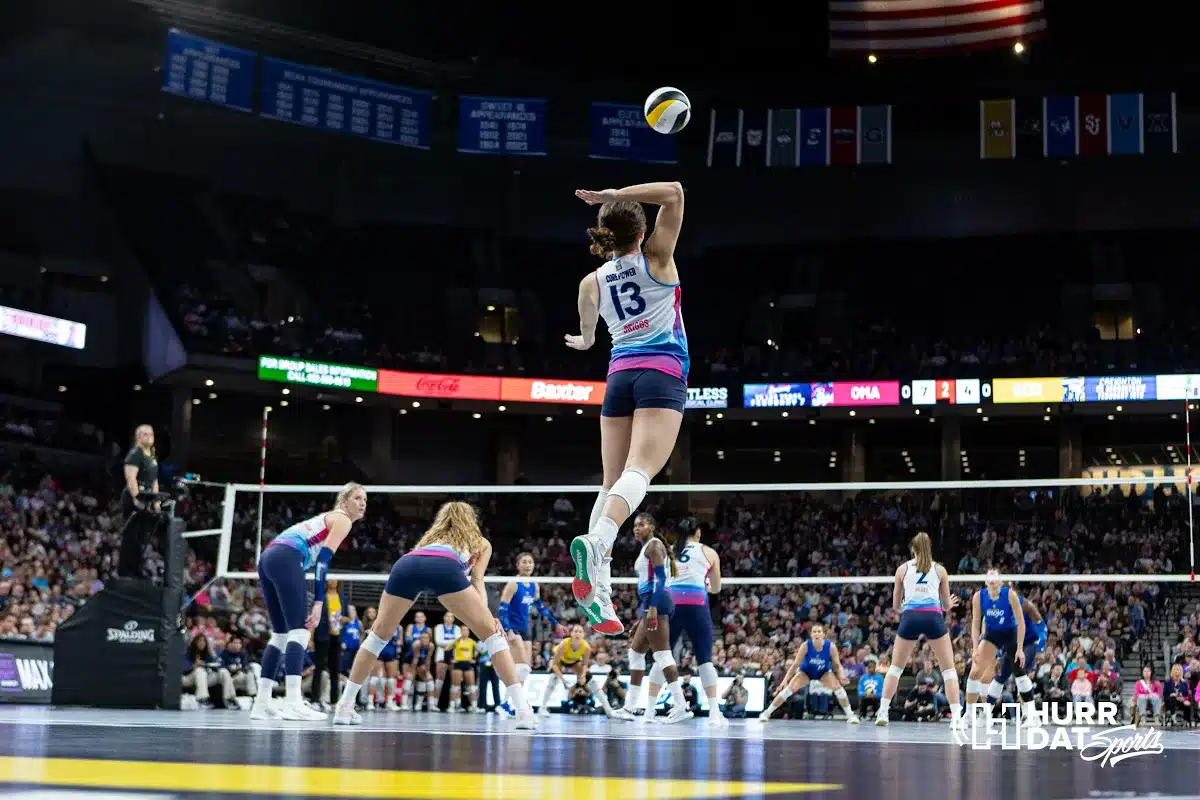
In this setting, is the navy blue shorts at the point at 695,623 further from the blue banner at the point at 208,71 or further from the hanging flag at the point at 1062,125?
the hanging flag at the point at 1062,125

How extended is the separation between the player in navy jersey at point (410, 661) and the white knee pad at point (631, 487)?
12370mm

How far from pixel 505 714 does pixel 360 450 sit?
986 inches

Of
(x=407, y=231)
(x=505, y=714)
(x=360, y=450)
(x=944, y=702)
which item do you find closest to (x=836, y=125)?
(x=407, y=231)

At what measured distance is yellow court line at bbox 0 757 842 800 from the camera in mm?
4156

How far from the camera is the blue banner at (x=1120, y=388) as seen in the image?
3272 centimetres

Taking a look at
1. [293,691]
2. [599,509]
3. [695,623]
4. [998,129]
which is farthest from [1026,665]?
[998,129]

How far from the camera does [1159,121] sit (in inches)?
1264

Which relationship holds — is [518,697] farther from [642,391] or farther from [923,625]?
[923,625]

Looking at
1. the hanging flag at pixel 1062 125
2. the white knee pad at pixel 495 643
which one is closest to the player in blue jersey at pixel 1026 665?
the white knee pad at pixel 495 643

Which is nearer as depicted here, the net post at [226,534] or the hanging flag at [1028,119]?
the net post at [226,534]

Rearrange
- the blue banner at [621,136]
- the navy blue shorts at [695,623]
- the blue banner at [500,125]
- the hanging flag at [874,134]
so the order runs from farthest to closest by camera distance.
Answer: the blue banner at [500,125] < the blue banner at [621,136] < the hanging flag at [874,134] < the navy blue shorts at [695,623]

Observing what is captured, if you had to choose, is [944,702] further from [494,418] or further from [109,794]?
[494,418]

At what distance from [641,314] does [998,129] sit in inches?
1156

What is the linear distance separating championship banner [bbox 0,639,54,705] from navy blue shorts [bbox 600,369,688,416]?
11406 mm
